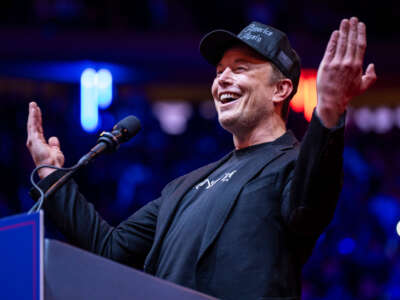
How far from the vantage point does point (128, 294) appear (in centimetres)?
138

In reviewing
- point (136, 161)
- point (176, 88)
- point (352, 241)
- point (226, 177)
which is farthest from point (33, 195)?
point (176, 88)

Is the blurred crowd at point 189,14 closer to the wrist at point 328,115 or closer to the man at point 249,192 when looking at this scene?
the man at point 249,192

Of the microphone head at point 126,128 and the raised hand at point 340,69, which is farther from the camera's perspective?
the microphone head at point 126,128

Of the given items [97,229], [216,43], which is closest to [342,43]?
[216,43]

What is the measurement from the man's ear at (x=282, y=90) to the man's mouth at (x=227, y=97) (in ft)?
0.38

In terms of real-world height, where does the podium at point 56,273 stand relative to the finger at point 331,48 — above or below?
below

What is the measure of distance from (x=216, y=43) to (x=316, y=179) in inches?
29.5

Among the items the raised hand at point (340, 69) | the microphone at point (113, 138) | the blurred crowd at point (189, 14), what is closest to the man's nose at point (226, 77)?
the microphone at point (113, 138)

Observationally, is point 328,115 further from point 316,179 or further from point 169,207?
point 169,207

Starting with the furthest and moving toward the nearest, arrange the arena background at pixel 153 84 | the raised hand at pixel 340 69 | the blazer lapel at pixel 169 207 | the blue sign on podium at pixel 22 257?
the arena background at pixel 153 84 → the blazer lapel at pixel 169 207 → the raised hand at pixel 340 69 → the blue sign on podium at pixel 22 257

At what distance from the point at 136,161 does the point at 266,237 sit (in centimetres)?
572

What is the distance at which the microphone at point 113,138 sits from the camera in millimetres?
1737

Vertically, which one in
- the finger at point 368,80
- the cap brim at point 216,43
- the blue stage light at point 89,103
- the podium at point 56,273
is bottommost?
the blue stage light at point 89,103

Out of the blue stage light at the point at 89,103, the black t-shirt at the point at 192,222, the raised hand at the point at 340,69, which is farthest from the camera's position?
the blue stage light at the point at 89,103
